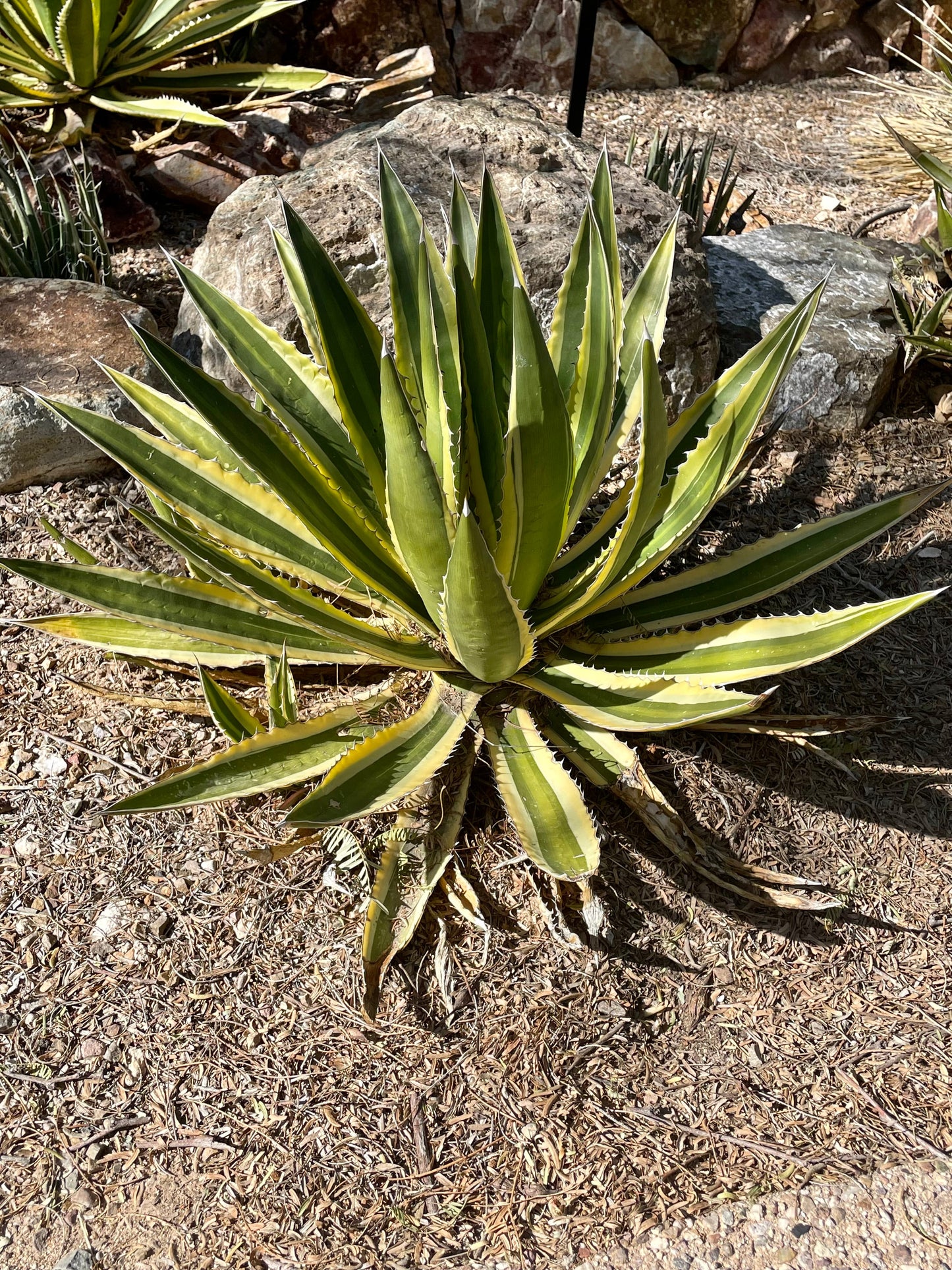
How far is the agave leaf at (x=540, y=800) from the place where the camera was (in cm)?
181

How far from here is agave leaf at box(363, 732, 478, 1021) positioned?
1887 millimetres

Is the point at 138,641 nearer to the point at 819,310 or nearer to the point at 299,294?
the point at 299,294

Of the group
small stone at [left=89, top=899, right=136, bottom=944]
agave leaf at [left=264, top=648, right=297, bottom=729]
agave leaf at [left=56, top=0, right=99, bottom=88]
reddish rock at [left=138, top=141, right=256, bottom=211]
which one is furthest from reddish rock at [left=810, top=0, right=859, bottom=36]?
small stone at [left=89, top=899, right=136, bottom=944]

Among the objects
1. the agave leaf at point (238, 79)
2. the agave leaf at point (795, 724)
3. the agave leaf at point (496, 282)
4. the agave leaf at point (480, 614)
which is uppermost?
the agave leaf at point (238, 79)

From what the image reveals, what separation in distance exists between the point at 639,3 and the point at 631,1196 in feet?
20.4

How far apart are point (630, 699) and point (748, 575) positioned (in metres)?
0.43

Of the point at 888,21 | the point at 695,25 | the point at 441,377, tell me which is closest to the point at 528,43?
the point at 695,25

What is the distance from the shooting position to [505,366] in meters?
2.07

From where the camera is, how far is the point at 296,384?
2.18 meters

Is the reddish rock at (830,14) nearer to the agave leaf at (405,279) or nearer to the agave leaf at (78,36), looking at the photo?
the agave leaf at (78,36)

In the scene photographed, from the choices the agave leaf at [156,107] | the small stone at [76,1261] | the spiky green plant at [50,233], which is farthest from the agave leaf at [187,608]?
the agave leaf at [156,107]

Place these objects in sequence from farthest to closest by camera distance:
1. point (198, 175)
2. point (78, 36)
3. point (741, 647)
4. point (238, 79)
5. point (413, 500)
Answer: point (238, 79) → point (198, 175) → point (78, 36) → point (741, 647) → point (413, 500)

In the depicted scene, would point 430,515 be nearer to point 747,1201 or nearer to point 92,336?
point 747,1201

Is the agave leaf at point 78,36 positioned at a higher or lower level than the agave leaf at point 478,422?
higher
